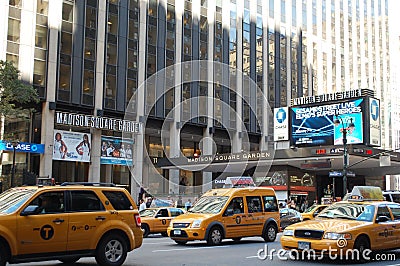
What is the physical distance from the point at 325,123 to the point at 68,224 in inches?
1461

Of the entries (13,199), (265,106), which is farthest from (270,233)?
(265,106)

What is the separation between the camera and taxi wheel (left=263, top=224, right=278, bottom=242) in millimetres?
19469

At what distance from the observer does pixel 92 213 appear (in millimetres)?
11562

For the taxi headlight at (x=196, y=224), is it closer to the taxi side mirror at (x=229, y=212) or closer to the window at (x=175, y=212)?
the taxi side mirror at (x=229, y=212)

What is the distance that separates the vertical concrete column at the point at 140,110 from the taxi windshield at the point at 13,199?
3532 centimetres

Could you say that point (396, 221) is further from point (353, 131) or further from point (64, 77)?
point (64, 77)

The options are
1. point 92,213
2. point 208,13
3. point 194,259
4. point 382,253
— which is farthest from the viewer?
point 208,13

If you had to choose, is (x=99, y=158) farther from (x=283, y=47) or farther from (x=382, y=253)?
(x=382, y=253)

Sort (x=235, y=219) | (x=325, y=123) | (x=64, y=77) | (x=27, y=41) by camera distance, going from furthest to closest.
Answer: (x=325, y=123)
(x=64, y=77)
(x=27, y=41)
(x=235, y=219)

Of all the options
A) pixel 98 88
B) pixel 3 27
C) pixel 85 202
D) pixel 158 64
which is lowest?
pixel 85 202

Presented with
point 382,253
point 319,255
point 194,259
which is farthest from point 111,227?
point 382,253

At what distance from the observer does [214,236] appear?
1773 centimetres

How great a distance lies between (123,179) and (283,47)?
27.0 metres

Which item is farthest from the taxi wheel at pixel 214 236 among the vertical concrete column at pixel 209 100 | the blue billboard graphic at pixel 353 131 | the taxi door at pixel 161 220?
the vertical concrete column at pixel 209 100
